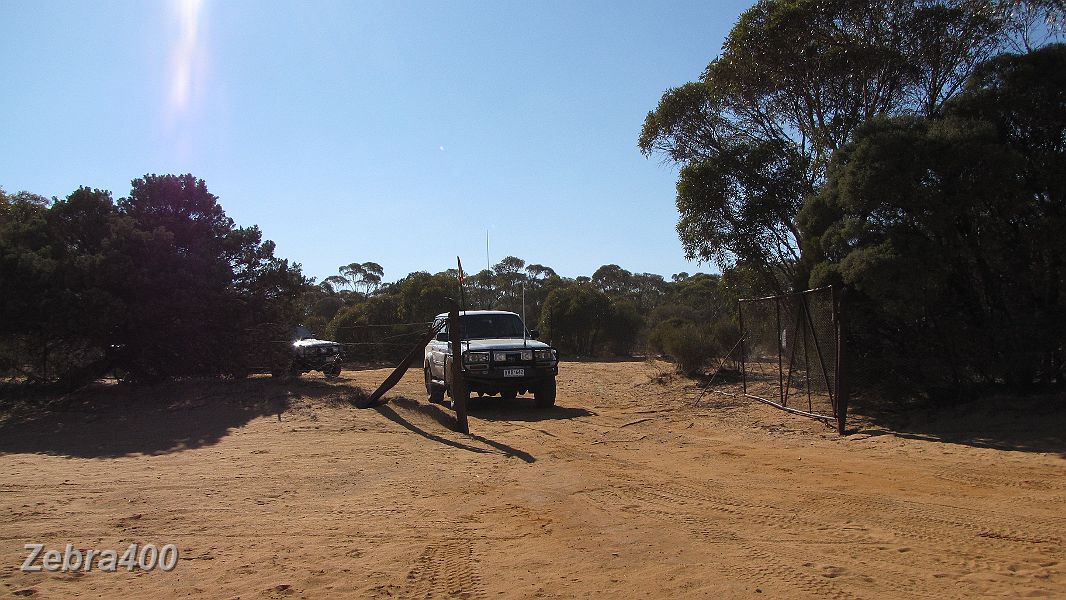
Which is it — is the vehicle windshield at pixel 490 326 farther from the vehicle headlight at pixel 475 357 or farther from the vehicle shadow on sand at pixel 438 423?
the vehicle shadow on sand at pixel 438 423

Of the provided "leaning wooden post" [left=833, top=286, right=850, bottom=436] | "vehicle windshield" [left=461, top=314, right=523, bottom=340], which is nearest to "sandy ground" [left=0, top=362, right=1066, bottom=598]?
"leaning wooden post" [left=833, top=286, right=850, bottom=436]

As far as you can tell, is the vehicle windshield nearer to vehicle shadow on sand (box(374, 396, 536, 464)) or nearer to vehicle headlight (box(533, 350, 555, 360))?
vehicle headlight (box(533, 350, 555, 360))

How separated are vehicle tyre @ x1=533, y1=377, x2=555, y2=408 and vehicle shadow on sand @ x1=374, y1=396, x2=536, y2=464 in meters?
1.75

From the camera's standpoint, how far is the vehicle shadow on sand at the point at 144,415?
8.45m

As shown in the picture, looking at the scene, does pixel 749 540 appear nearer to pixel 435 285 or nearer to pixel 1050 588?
pixel 1050 588

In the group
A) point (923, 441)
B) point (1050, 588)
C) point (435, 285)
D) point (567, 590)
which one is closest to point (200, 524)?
point (567, 590)

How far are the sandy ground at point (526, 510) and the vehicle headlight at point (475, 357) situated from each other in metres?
1.98

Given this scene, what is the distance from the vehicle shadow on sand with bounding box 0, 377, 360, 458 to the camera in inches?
333

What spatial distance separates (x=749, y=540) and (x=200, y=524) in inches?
155

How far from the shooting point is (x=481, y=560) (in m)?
4.29

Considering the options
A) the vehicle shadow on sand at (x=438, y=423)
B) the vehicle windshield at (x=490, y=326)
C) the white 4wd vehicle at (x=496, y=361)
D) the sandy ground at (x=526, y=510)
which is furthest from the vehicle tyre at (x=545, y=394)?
the sandy ground at (x=526, y=510)

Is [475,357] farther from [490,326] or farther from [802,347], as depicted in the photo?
[802,347]

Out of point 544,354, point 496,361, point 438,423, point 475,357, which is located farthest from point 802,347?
point 438,423

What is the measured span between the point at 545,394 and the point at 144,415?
6540 millimetres
